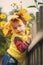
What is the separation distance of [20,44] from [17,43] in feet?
0.08

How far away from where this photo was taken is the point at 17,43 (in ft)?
6.65

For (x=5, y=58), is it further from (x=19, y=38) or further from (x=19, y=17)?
(x=19, y=17)

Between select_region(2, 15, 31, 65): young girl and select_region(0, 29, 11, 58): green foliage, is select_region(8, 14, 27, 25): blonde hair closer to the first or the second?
select_region(2, 15, 31, 65): young girl

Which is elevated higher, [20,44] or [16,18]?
[16,18]

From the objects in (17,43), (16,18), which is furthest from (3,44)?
(16,18)

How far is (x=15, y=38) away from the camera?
2.04 m

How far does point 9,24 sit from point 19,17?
9cm

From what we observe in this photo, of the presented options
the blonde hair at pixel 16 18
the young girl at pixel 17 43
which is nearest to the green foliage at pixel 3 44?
the young girl at pixel 17 43

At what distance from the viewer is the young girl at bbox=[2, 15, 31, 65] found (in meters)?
2.02

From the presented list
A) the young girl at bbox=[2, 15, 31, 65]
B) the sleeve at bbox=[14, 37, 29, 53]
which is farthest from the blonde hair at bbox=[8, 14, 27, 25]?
the sleeve at bbox=[14, 37, 29, 53]

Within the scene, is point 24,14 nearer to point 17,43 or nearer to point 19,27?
point 19,27

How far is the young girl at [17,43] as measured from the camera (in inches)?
79.4

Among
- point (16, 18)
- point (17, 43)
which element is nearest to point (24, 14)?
point (16, 18)

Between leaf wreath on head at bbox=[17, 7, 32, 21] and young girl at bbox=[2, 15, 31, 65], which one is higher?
leaf wreath on head at bbox=[17, 7, 32, 21]
